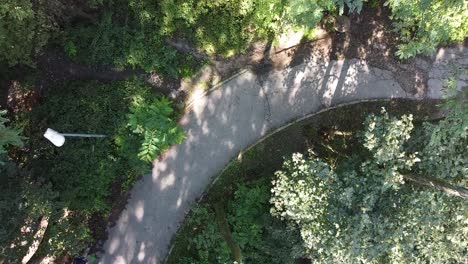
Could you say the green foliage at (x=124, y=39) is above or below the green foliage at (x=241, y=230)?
above

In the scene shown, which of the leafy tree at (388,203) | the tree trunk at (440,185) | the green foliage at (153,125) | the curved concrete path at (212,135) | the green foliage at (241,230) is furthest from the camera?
the curved concrete path at (212,135)

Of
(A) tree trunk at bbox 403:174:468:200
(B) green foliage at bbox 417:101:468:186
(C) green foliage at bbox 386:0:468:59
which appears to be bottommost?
(A) tree trunk at bbox 403:174:468:200

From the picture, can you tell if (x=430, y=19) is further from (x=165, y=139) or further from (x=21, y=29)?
(x=21, y=29)

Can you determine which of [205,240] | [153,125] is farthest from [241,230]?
[153,125]

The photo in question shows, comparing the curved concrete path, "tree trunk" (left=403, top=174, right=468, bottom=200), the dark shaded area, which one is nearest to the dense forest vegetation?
"tree trunk" (left=403, top=174, right=468, bottom=200)

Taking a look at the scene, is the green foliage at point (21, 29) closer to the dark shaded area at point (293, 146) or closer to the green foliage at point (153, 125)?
the green foliage at point (153, 125)

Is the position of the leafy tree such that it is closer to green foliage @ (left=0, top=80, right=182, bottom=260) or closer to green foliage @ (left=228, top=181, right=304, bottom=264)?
green foliage @ (left=228, top=181, right=304, bottom=264)

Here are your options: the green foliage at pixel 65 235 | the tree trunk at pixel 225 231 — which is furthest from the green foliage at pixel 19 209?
the tree trunk at pixel 225 231
